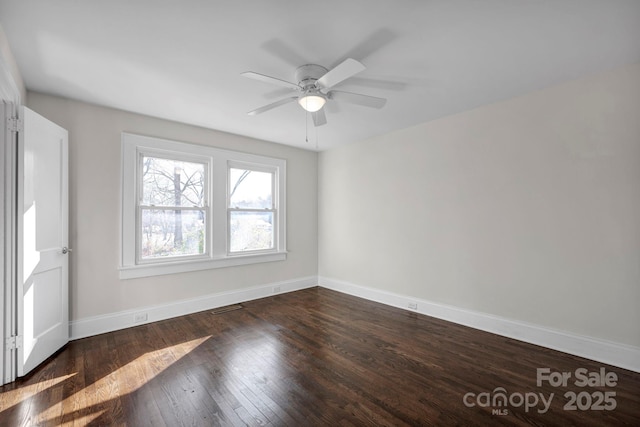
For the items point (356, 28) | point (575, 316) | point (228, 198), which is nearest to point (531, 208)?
point (575, 316)

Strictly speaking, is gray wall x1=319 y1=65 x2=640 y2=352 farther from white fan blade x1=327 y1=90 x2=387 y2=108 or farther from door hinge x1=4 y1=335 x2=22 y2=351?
door hinge x1=4 y1=335 x2=22 y2=351

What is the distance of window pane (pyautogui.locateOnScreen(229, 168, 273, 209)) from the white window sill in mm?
816

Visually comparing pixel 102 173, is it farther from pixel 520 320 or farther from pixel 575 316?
pixel 575 316

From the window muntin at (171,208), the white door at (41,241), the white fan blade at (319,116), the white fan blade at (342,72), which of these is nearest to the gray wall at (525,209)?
the white fan blade at (319,116)

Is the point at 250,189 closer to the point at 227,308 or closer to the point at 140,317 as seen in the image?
the point at 227,308

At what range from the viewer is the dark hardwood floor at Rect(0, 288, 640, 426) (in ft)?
6.12

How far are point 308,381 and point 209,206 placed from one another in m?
2.76

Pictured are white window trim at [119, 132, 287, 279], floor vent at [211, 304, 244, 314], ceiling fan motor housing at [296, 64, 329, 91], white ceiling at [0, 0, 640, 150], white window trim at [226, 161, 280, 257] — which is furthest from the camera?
white window trim at [226, 161, 280, 257]

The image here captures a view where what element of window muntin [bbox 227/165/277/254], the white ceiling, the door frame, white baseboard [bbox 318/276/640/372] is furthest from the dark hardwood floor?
the white ceiling

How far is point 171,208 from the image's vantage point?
147 inches

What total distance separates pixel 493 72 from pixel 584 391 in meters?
2.67

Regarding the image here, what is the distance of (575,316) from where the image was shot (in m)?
2.69

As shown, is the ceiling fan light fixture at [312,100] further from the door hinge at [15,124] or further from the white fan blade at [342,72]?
the door hinge at [15,124]

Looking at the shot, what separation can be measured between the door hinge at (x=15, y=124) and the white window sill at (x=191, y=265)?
5.48 ft
